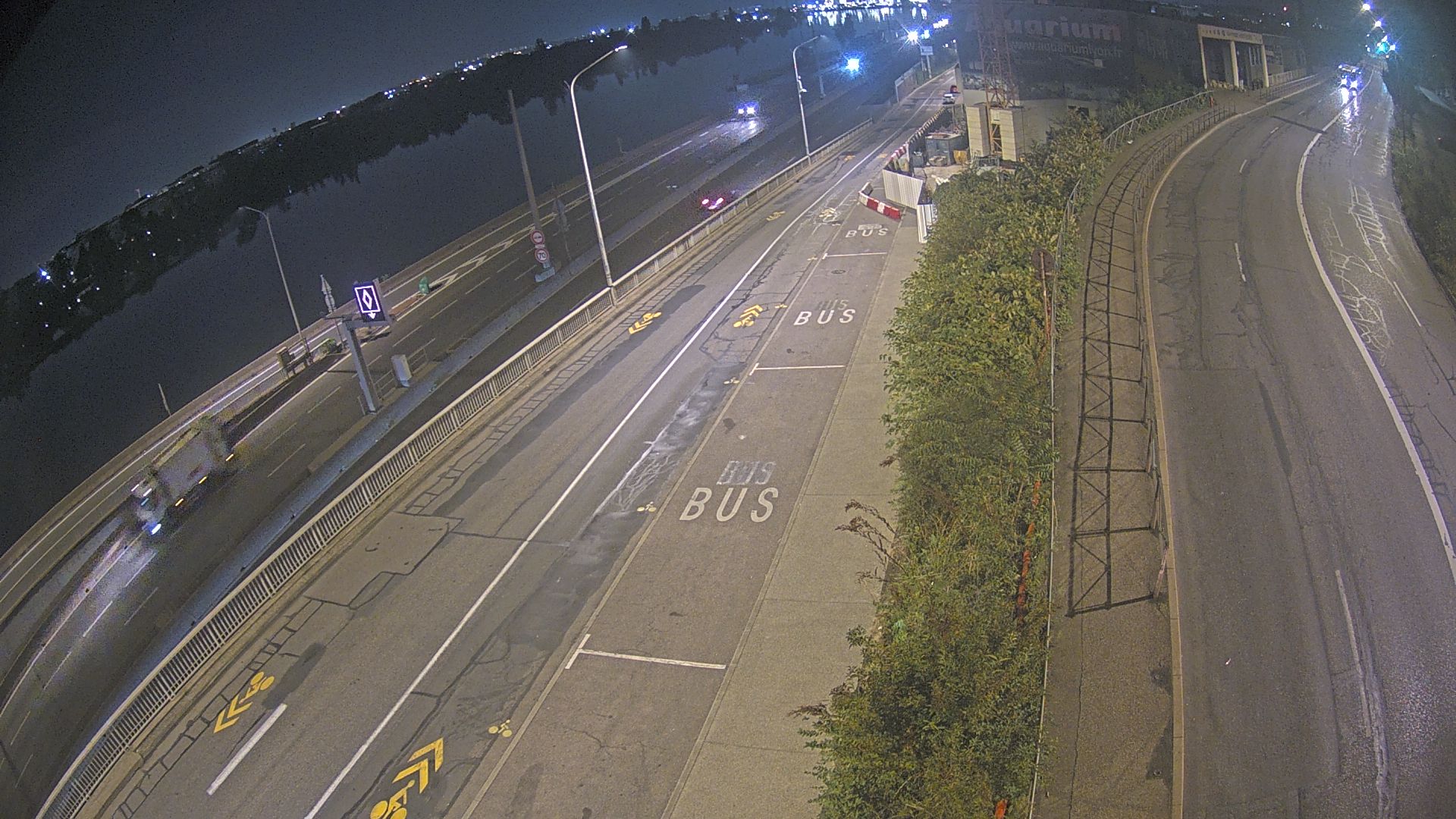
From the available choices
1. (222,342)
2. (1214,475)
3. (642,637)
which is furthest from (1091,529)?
(222,342)

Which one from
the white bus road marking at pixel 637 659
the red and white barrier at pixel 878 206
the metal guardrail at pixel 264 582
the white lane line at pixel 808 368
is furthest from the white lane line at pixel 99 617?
the red and white barrier at pixel 878 206

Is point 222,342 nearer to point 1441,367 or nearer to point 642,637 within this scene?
point 642,637

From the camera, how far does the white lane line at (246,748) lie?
47.6ft

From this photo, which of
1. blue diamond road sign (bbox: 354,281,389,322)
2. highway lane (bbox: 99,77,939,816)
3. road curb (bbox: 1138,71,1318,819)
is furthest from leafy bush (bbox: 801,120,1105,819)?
blue diamond road sign (bbox: 354,281,389,322)

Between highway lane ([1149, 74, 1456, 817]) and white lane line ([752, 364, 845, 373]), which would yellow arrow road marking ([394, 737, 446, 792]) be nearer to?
highway lane ([1149, 74, 1456, 817])

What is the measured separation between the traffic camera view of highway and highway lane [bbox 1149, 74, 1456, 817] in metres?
0.07

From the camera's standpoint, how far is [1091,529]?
633 inches

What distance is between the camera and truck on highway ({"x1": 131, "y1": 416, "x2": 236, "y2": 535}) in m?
28.5

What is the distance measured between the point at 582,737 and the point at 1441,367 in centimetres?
1890

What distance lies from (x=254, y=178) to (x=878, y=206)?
80391mm

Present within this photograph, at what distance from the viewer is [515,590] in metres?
18.4

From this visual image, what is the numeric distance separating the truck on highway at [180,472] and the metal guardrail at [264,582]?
9270mm

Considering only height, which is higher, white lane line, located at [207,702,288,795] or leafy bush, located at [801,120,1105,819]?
leafy bush, located at [801,120,1105,819]

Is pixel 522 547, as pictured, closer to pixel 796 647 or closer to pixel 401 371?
pixel 796 647
